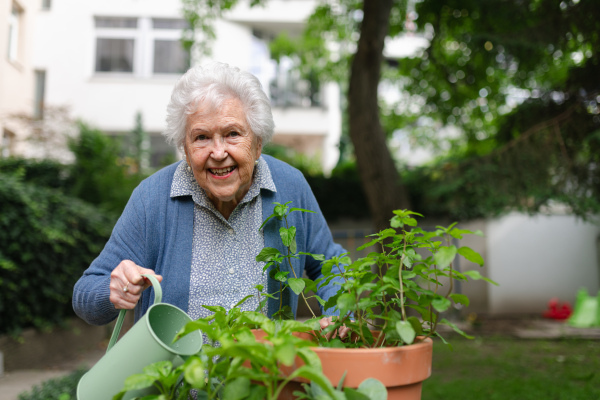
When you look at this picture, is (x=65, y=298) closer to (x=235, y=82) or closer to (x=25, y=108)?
(x=235, y=82)

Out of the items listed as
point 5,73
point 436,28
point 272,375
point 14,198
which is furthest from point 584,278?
point 5,73

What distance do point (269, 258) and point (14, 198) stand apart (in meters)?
4.01

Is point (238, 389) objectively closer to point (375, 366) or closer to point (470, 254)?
point (375, 366)

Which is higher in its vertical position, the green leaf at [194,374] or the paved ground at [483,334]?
the green leaf at [194,374]

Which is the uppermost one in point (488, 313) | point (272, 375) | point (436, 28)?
point (436, 28)

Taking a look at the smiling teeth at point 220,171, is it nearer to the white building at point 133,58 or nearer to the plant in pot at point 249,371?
the plant in pot at point 249,371

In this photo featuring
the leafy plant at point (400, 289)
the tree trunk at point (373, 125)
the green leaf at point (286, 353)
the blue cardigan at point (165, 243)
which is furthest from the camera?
the tree trunk at point (373, 125)

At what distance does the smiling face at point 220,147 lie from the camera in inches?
60.0

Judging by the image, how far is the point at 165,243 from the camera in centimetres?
162

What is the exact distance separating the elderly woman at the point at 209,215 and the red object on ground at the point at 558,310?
758cm

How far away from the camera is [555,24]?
177 inches

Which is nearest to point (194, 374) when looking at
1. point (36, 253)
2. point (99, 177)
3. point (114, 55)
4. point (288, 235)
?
point (288, 235)

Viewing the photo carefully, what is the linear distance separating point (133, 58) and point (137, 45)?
0.36 m

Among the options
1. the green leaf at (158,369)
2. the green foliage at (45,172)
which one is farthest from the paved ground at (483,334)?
the green foliage at (45,172)
